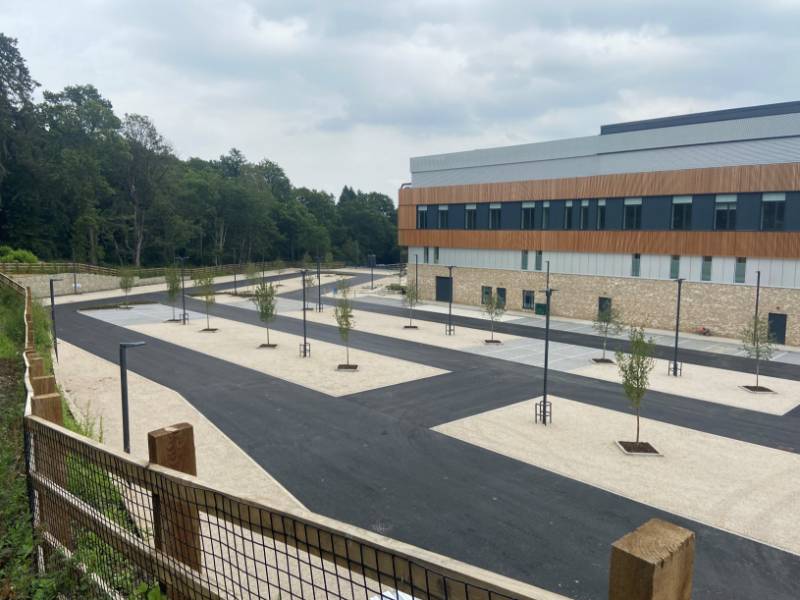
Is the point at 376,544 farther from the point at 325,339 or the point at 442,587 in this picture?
the point at 325,339

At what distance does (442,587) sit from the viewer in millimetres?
2338

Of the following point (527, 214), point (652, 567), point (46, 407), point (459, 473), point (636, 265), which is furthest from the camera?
point (527, 214)

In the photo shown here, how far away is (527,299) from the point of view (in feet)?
163

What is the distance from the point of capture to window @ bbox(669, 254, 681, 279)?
40531 mm

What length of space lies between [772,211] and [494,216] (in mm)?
21261

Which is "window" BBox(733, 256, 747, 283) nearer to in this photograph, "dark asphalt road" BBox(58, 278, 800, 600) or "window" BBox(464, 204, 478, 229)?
"dark asphalt road" BBox(58, 278, 800, 600)

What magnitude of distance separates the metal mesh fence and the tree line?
71320mm

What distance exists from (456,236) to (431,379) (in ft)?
97.7

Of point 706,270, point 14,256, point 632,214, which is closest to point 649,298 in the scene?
point 706,270

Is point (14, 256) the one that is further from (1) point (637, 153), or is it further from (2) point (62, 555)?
(2) point (62, 555)

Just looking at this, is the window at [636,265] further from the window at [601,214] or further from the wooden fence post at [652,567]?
the wooden fence post at [652,567]

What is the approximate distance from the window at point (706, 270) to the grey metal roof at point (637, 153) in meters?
6.19

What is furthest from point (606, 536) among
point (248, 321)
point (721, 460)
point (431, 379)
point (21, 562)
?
point (248, 321)

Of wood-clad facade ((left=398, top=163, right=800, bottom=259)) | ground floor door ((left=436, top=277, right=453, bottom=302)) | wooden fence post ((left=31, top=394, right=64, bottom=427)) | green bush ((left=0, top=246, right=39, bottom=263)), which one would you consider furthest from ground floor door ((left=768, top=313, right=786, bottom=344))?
green bush ((left=0, top=246, right=39, bottom=263))
